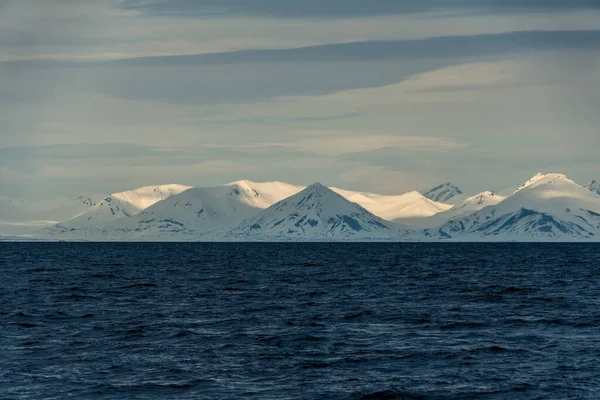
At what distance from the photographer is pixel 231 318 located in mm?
68688

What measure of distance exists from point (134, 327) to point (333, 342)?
14.8m

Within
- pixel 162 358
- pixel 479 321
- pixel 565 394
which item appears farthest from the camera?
pixel 479 321

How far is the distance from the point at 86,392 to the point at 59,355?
32.8ft

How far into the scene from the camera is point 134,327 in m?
62.7

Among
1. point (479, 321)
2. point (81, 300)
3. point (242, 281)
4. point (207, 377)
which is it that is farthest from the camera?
point (242, 281)

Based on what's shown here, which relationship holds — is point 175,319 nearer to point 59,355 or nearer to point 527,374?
point 59,355

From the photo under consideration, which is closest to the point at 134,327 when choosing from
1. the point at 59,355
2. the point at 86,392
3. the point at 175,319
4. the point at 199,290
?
the point at 175,319

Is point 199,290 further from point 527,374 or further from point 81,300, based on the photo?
point 527,374

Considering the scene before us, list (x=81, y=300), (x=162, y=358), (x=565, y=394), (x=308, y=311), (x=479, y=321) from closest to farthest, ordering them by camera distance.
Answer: (x=565, y=394)
(x=162, y=358)
(x=479, y=321)
(x=308, y=311)
(x=81, y=300)

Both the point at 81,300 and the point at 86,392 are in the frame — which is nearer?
the point at 86,392

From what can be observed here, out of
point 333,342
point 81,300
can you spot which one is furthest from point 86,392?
point 81,300

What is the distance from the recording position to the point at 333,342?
185ft

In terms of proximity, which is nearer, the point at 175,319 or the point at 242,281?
the point at 175,319

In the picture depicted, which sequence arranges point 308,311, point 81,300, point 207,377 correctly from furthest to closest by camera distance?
1. point 81,300
2. point 308,311
3. point 207,377
